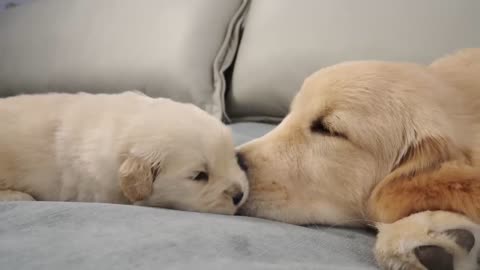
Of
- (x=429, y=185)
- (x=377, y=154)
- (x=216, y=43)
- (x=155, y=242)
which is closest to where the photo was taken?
(x=155, y=242)

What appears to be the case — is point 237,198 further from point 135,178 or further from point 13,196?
point 13,196

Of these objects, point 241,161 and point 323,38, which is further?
point 323,38

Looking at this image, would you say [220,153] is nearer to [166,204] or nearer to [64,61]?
[166,204]

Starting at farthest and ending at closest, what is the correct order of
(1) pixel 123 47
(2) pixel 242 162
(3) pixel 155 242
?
(1) pixel 123 47
(2) pixel 242 162
(3) pixel 155 242

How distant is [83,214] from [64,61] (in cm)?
191

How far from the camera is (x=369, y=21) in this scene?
→ 6.14ft

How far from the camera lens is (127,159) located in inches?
43.4

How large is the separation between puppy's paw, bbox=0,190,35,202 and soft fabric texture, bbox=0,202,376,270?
0.17 meters

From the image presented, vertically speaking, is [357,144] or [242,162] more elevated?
[357,144]

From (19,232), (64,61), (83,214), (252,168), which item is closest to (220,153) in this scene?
(252,168)

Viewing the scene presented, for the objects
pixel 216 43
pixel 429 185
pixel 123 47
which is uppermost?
pixel 429 185

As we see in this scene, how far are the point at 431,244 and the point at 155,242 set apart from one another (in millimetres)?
428

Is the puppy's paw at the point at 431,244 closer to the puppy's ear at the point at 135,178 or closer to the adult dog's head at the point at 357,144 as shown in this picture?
the adult dog's head at the point at 357,144

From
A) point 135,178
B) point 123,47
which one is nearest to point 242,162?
point 135,178
